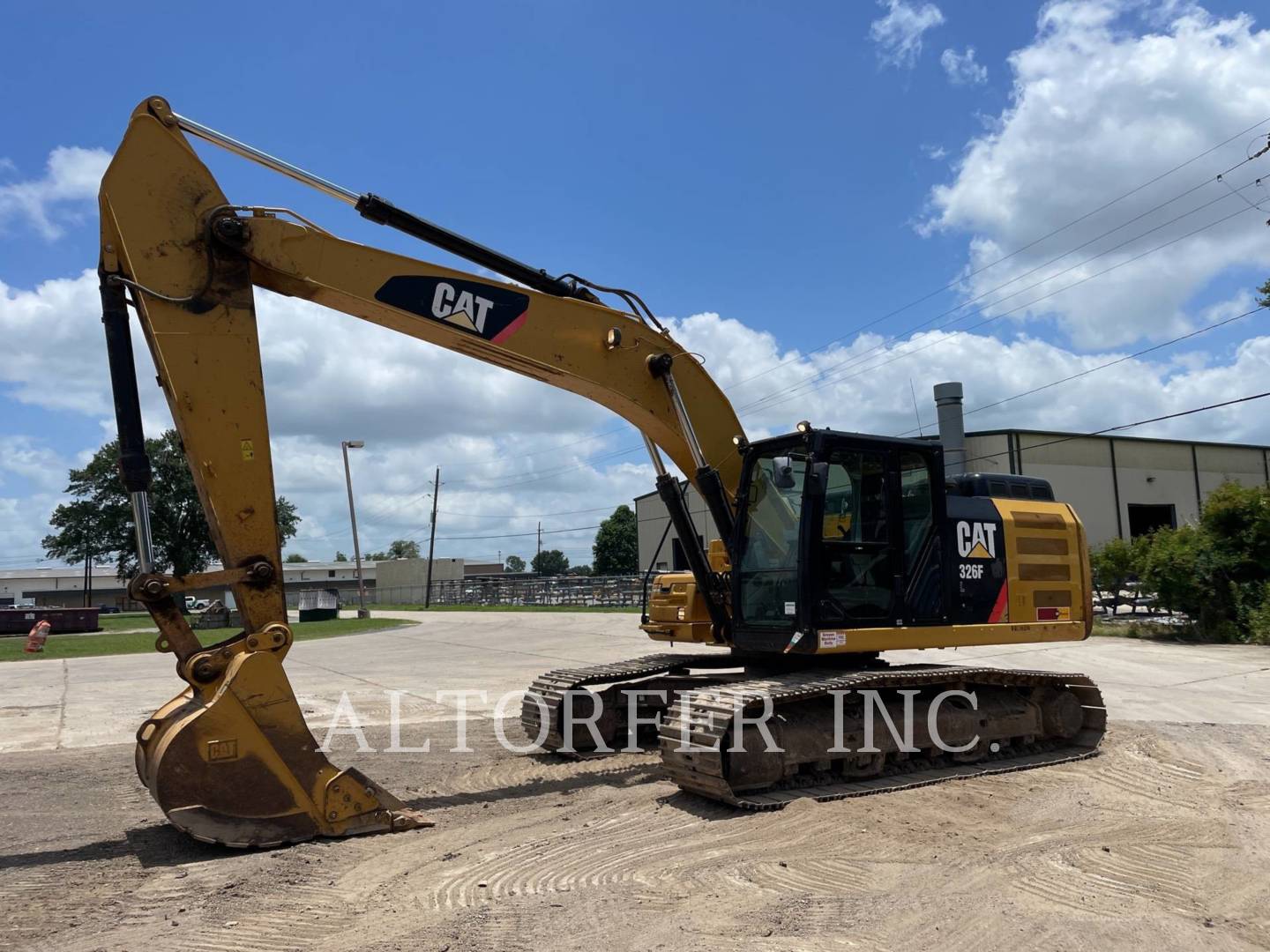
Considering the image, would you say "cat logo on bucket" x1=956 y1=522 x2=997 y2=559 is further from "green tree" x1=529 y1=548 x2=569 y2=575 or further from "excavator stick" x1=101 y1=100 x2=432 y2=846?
"green tree" x1=529 y1=548 x2=569 y2=575

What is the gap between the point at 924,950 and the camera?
461 cm

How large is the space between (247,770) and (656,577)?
4915mm

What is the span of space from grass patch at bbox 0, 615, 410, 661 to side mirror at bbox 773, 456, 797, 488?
16900 mm

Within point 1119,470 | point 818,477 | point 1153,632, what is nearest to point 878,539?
point 818,477

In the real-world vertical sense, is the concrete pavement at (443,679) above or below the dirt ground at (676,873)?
above

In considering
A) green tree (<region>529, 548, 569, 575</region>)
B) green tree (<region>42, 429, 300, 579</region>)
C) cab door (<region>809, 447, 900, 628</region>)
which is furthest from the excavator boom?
green tree (<region>529, 548, 569, 575</region>)

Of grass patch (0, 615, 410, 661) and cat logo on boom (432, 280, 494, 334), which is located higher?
cat logo on boom (432, 280, 494, 334)

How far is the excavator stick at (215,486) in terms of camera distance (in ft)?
20.1

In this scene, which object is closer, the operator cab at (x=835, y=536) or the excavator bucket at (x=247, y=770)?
the excavator bucket at (x=247, y=770)

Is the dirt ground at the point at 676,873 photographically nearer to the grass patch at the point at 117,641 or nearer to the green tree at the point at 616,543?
the grass patch at the point at 117,641

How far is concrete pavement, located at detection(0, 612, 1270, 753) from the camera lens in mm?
12242

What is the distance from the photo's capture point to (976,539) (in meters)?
8.99

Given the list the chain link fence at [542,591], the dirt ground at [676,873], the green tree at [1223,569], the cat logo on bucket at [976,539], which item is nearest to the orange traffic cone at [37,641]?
the chain link fence at [542,591]

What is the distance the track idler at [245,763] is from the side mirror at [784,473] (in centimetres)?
387
